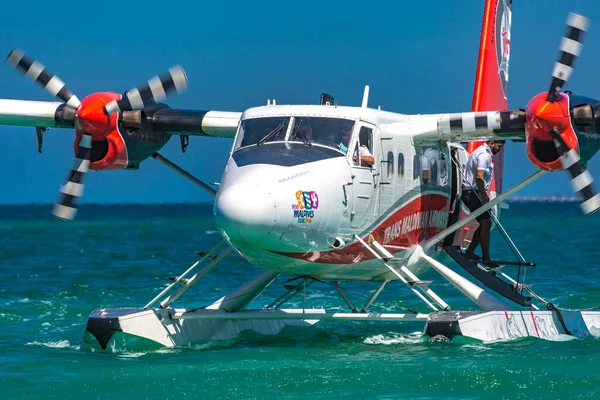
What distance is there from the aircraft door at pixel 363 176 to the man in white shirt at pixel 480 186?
237cm

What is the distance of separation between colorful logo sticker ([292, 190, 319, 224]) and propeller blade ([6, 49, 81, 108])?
4521 mm

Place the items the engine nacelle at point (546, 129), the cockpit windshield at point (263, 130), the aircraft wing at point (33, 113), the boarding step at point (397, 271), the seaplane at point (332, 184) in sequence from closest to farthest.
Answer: the seaplane at point (332, 184)
the engine nacelle at point (546, 129)
the cockpit windshield at point (263, 130)
the boarding step at point (397, 271)
the aircraft wing at point (33, 113)

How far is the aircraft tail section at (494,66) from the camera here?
19547 mm

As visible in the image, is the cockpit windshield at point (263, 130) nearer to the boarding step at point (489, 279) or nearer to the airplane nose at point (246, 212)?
the airplane nose at point (246, 212)

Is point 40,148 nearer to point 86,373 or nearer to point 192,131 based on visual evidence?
point 192,131

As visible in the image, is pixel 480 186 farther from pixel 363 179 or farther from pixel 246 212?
pixel 246 212

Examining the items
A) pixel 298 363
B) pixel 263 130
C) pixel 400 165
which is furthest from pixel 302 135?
pixel 298 363

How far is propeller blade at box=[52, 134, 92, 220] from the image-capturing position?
15.1 metres

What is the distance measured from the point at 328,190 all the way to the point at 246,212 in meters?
1.30

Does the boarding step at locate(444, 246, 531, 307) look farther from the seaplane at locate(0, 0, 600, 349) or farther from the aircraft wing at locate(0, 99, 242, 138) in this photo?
the aircraft wing at locate(0, 99, 242, 138)

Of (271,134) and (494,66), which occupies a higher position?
(494,66)

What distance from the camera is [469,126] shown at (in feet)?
47.3

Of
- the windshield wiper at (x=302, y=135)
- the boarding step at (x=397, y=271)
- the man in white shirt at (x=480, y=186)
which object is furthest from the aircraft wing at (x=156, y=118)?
the man in white shirt at (x=480, y=186)

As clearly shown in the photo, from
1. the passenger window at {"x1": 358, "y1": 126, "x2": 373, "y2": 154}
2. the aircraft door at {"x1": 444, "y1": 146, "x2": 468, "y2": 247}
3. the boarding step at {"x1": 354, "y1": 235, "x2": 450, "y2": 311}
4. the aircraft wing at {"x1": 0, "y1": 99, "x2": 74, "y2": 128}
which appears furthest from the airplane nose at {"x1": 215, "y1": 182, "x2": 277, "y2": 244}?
the aircraft door at {"x1": 444, "y1": 146, "x2": 468, "y2": 247}
